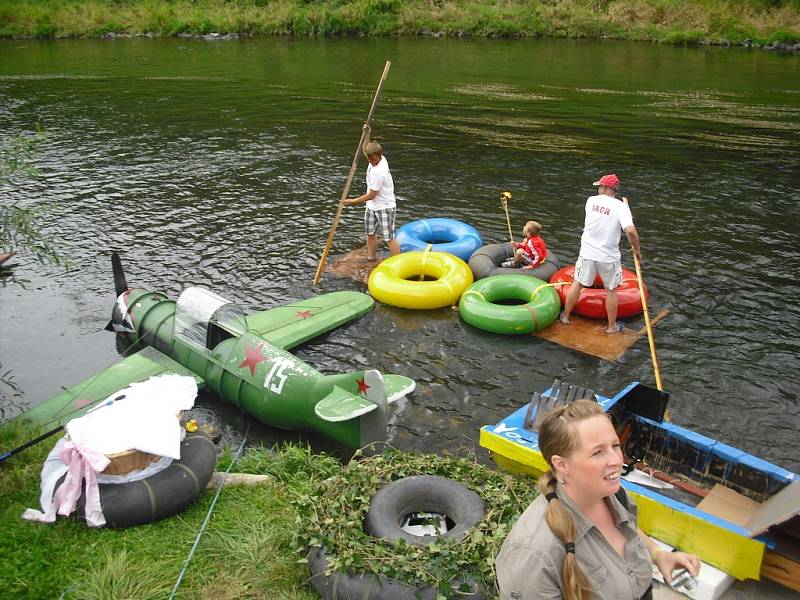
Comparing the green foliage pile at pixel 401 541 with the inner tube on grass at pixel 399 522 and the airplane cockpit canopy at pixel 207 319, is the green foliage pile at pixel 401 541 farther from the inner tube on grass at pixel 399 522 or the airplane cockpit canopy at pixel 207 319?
the airplane cockpit canopy at pixel 207 319

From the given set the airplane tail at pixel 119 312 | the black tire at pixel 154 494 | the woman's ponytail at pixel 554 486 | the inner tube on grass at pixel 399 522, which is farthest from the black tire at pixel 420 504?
the airplane tail at pixel 119 312

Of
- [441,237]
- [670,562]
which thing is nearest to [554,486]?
[670,562]

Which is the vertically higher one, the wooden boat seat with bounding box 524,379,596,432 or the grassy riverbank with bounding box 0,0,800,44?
the grassy riverbank with bounding box 0,0,800,44

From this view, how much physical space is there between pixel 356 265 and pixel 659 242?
5.58 metres

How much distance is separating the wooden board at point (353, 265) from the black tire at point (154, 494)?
600 cm

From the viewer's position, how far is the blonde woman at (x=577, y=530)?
281cm

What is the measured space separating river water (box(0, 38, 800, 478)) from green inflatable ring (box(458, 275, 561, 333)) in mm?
237

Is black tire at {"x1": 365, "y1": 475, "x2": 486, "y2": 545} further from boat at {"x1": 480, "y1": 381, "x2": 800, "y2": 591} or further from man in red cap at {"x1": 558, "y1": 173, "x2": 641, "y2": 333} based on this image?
man in red cap at {"x1": 558, "y1": 173, "x2": 641, "y2": 333}

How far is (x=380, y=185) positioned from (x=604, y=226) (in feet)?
12.5

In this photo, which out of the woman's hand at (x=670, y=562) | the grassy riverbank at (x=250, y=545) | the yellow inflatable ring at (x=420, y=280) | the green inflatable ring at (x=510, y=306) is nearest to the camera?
the woman's hand at (x=670, y=562)

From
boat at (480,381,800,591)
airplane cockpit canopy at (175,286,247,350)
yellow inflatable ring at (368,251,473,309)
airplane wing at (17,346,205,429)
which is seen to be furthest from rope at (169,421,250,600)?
yellow inflatable ring at (368,251,473,309)

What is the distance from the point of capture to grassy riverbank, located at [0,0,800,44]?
39.4 m

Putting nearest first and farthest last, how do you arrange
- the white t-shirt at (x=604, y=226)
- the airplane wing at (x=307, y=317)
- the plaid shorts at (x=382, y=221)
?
1. the white t-shirt at (x=604, y=226)
2. the airplane wing at (x=307, y=317)
3. the plaid shorts at (x=382, y=221)

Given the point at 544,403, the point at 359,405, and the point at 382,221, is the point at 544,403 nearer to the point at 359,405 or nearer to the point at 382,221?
the point at 359,405
